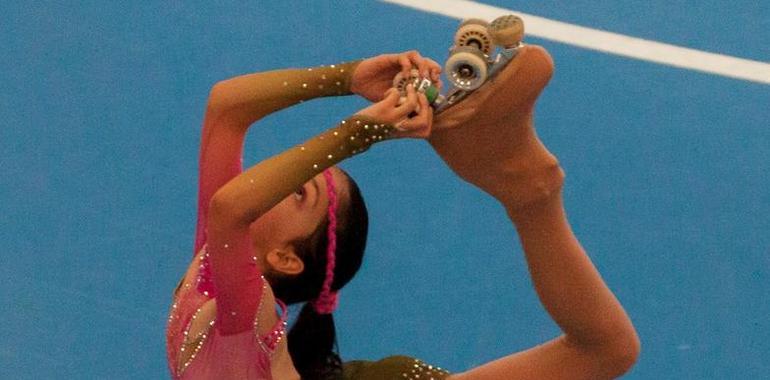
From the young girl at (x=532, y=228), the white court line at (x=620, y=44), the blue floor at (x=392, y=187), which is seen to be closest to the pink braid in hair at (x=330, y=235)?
the young girl at (x=532, y=228)

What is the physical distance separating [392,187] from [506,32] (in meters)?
1.63

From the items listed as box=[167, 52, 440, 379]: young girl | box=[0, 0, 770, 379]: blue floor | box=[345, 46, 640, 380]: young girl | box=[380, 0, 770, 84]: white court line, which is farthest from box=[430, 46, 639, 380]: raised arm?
box=[380, 0, 770, 84]: white court line

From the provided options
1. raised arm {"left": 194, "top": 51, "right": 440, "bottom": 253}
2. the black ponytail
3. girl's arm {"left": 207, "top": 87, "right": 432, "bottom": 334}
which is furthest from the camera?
the black ponytail

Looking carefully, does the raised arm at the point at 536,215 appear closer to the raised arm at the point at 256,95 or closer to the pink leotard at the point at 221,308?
the raised arm at the point at 256,95

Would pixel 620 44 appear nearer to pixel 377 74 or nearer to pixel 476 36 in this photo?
pixel 377 74

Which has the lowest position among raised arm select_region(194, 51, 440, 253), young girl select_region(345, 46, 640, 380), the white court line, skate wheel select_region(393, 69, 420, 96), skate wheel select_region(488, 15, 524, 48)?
young girl select_region(345, 46, 640, 380)

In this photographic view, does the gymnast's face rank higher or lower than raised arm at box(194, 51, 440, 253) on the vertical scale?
lower

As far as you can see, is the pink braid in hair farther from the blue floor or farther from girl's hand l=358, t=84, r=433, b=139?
the blue floor

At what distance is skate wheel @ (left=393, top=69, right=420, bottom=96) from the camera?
77.4 inches

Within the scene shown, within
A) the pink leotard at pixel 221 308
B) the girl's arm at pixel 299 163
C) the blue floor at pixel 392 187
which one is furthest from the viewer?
the blue floor at pixel 392 187

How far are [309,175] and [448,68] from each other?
0.26 metres

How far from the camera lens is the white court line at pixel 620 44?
3.77 m

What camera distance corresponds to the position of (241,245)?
1.93 metres

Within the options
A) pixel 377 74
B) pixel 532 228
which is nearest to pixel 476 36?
pixel 377 74
